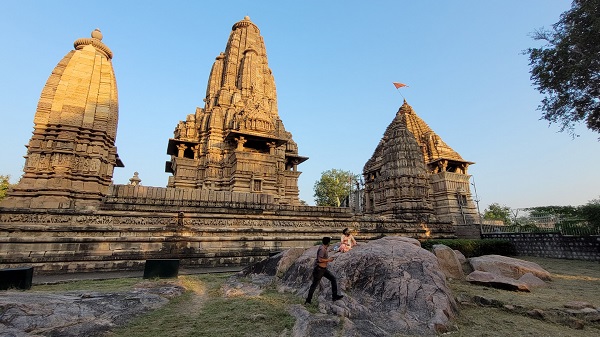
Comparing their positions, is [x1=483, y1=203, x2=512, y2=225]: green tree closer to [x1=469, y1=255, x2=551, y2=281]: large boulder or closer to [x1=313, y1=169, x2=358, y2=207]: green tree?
[x1=313, y1=169, x2=358, y2=207]: green tree

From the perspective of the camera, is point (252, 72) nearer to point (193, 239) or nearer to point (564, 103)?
point (193, 239)

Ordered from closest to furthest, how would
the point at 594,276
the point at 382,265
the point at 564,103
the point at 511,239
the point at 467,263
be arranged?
the point at 382,265 < the point at 594,276 < the point at 467,263 < the point at 564,103 < the point at 511,239

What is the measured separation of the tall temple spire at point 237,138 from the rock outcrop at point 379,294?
16271mm

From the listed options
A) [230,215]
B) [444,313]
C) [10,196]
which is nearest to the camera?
[444,313]

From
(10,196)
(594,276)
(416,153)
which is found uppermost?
(416,153)

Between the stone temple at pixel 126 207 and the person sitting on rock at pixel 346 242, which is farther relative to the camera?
the stone temple at pixel 126 207

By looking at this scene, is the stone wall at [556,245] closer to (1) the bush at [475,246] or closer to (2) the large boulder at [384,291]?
(1) the bush at [475,246]

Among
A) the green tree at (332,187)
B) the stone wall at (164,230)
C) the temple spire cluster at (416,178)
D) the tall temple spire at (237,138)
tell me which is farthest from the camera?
the green tree at (332,187)

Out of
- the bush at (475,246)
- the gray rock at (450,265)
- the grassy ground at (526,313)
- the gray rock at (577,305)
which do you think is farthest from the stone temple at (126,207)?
the gray rock at (577,305)

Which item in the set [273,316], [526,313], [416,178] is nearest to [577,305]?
[526,313]

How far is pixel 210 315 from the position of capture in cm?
523

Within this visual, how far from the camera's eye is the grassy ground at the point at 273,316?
4461 millimetres

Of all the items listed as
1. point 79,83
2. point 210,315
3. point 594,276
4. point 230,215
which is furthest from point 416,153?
point 79,83

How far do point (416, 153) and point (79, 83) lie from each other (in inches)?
845
